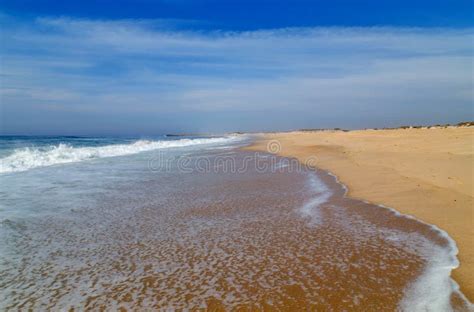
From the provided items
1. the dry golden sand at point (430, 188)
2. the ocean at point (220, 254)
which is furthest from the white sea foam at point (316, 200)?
the dry golden sand at point (430, 188)

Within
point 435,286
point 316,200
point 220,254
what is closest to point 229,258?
point 220,254

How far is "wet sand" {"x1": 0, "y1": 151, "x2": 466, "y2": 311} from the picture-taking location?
4.21 metres

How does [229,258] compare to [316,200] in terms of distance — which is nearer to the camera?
[229,258]

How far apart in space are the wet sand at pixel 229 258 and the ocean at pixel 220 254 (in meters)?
0.02

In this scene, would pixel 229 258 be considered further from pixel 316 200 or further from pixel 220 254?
pixel 316 200

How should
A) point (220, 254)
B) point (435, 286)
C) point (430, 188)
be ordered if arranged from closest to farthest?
point (435, 286), point (220, 254), point (430, 188)

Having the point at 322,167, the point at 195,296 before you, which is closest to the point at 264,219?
the point at 195,296

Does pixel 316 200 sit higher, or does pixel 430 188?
pixel 430 188

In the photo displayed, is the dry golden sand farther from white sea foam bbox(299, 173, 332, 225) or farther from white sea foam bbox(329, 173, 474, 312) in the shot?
white sea foam bbox(299, 173, 332, 225)

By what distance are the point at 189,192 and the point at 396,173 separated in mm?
7412

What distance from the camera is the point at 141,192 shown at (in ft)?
37.8

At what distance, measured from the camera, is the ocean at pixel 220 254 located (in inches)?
166

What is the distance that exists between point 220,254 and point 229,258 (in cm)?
24

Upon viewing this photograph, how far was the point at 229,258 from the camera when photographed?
18.2 feet
